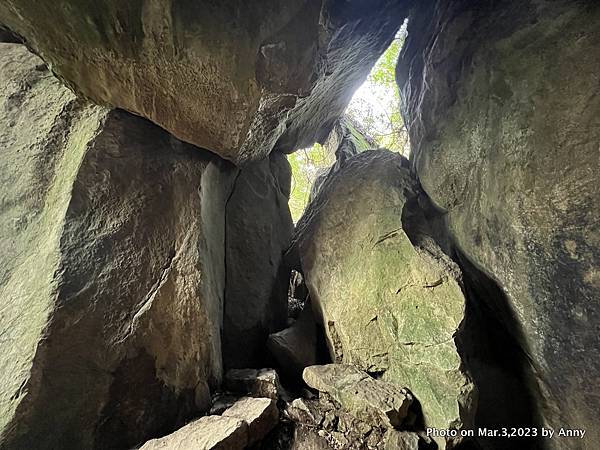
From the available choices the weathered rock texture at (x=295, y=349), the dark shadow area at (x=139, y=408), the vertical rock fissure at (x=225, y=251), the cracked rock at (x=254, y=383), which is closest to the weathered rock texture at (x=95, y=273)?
the dark shadow area at (x=139, y=408)

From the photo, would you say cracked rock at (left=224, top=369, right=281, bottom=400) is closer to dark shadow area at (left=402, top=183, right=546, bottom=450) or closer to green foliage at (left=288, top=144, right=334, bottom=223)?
dark shadow area at (left=402, top=183, right=546, bottom=450)

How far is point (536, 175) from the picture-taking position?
336cm

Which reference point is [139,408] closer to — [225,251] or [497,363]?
[225,251]

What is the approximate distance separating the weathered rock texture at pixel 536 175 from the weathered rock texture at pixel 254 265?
3016 millimetres

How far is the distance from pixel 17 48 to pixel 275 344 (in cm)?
541

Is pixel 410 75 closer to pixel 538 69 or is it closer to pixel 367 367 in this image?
pixel 538 69

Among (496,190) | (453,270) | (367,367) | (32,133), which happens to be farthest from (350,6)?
(367,367)

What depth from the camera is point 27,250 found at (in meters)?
3.58

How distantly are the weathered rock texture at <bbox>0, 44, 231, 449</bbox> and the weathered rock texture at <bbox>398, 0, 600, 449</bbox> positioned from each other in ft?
11.4

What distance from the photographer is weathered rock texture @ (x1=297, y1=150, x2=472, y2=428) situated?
359cm

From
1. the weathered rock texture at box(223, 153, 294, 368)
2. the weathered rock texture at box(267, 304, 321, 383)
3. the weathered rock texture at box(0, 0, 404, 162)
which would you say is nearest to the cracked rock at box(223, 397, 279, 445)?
the weathered rock texture at box(267, 304, 321, 383)

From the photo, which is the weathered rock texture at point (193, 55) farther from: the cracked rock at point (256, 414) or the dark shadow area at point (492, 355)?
the cracked rock at point (256, 414)

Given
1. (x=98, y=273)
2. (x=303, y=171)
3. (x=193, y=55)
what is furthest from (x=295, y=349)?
(x=303, y=171)

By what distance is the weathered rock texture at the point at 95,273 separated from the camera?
3084 mm
